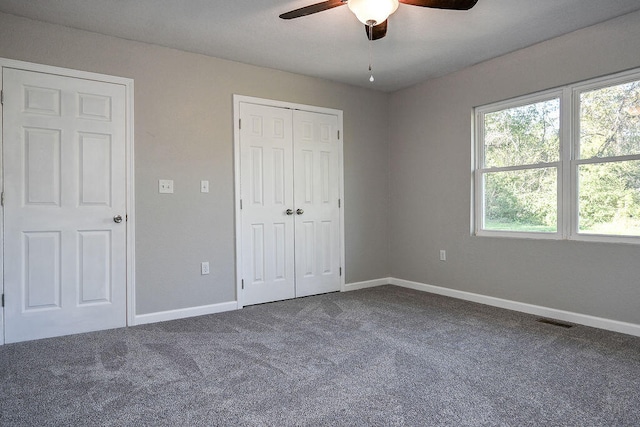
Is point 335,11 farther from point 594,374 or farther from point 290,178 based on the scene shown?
point 594,374

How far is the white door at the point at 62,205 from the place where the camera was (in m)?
2.89

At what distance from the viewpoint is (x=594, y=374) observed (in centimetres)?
225

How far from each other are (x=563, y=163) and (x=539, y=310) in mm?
1294

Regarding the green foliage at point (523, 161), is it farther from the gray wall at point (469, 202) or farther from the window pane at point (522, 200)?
the gray wall at point (469, 202)

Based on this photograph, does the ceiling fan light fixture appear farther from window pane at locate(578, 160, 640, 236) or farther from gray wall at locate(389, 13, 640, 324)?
window pane at locate(578, 160, 640, 236)

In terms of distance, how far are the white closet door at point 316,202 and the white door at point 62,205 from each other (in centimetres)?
173

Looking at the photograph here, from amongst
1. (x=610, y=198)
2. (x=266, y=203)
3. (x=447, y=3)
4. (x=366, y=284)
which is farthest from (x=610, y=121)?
Answer: (x=266, y=203)

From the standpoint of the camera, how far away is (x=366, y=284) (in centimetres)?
478

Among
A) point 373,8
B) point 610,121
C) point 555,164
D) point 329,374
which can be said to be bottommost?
point 329,374

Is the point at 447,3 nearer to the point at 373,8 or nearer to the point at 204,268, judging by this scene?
the point at 373,8

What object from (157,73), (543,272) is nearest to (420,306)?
(543,272)

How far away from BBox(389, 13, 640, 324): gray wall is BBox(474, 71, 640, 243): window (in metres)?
0.12

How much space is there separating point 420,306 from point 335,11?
2.70 metres

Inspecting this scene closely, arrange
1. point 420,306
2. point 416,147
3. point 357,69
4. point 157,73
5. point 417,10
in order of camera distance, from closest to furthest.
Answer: point 417,10, point 157,73, point 420,306, point 357,69, point 416,147
